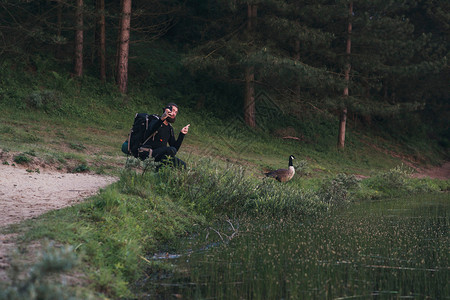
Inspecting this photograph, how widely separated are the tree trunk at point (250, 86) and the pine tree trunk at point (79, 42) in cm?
789

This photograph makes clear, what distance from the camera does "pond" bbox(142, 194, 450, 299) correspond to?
17.7 ft

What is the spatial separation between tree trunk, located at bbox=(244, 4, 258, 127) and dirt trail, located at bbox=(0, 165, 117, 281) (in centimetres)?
1486

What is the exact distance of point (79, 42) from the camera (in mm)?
24734

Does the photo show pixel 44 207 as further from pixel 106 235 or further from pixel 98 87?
pixel 98 87

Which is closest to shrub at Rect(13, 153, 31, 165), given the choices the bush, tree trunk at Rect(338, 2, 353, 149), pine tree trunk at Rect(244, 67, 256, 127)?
the bush

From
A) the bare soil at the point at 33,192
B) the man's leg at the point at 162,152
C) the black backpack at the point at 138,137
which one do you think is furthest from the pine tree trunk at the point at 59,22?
the man's leg at the point at 162,152

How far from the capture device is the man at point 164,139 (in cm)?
1056

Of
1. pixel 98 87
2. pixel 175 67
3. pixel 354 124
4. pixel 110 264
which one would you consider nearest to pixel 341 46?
pixel 354 124

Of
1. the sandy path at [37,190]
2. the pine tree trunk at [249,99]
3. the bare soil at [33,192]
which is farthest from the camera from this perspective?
the pine tree trunk at [249,99]

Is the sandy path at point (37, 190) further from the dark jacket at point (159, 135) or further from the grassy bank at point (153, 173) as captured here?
the dark jacket at point (159, 135)

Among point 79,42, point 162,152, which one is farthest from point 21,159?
point 79,42

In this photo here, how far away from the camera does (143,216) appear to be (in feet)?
26.7

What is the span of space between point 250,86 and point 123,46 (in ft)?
22.1

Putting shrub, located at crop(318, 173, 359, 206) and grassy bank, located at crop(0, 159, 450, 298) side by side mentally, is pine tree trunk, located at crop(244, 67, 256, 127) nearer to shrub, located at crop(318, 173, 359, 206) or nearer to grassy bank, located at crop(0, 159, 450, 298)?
shrub, located at crop(318, 173, 359, 206)
